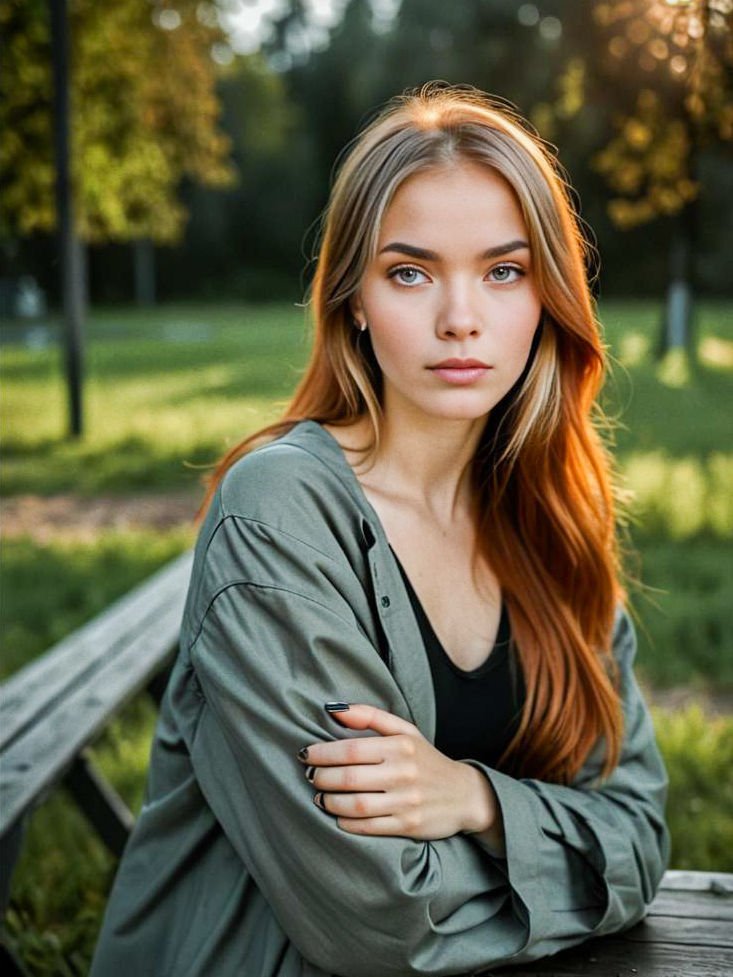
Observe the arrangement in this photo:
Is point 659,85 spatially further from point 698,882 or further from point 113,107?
point 113,107

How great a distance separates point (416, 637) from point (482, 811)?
0.28 m

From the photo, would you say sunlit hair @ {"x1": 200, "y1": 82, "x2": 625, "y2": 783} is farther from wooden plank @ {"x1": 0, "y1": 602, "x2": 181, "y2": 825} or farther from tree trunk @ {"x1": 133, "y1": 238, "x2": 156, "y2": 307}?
tree trunk @ {"x1": 133, "y1": 238, "x2": 156, "y2": 307}

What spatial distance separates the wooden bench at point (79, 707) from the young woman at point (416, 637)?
0.73 m

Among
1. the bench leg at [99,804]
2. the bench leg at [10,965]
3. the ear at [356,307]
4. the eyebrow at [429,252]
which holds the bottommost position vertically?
the bench leg at [99,804]

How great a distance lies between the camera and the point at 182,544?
22.6 ft

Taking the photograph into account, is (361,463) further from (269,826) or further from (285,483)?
(269,826)

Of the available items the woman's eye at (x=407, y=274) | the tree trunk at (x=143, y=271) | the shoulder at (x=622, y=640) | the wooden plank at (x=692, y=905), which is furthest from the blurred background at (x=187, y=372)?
the tree trunk at (x=143, y=271)

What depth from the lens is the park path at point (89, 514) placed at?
7.55 meters

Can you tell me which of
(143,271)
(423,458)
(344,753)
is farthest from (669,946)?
(143,271)

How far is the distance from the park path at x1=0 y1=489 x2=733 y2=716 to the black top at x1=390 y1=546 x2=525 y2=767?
556cm

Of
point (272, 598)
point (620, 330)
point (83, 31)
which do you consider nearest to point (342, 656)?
point (272, 598)

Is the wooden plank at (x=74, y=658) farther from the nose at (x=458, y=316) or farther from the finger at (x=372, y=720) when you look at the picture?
the nose at (x=458, y=316)

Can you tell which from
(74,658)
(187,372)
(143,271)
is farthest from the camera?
(143,271)

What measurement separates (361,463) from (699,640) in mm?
3708
